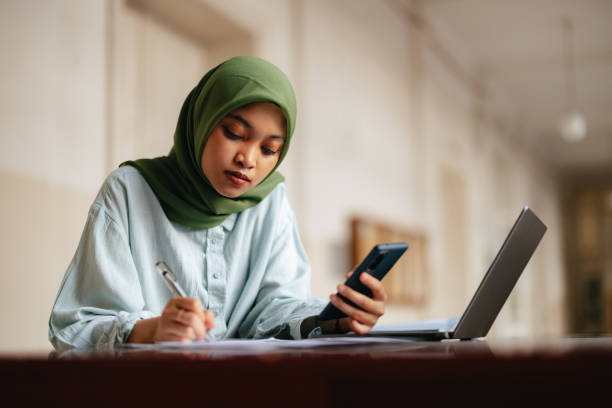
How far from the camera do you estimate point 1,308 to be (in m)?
2.27

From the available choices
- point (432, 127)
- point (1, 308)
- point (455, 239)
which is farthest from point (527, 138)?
→ point (1, 308)

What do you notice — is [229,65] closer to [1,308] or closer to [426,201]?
[1,308]

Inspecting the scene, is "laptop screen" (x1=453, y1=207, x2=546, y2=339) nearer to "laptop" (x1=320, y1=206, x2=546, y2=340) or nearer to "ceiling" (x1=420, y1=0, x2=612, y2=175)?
"laptop" (x1=320, y1=206, x2=546, y2=340)

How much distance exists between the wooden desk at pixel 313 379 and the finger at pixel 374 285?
0.51 metres

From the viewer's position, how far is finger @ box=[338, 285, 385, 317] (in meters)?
1.09

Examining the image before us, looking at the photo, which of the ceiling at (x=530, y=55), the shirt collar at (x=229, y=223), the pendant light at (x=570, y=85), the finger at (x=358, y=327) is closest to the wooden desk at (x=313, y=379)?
the finger at (x=358, y=327)

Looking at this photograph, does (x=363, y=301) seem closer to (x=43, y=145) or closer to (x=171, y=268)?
(x=171, y=268)

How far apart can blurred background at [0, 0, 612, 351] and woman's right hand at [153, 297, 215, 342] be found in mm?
1579

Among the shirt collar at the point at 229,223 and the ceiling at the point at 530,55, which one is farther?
the ceiling at the point at 530,55

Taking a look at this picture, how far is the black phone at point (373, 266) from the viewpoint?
1.01 m

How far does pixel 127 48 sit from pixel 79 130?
49 cm

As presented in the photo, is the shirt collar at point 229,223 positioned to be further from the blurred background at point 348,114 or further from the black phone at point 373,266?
the blurred background at point 348,114

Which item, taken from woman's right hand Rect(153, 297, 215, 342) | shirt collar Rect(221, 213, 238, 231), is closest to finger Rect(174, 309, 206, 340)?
woman's right hand Rect(153, 297, 215, 342)

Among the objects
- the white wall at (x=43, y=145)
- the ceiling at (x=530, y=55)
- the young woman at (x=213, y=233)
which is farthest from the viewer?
the ceiling at (x=530, y=55)
